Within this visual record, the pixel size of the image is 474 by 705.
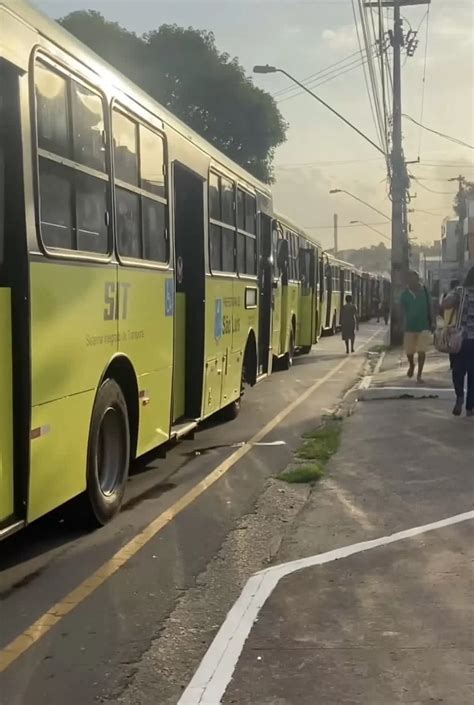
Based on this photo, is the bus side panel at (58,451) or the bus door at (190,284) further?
the bus door at (190,284)

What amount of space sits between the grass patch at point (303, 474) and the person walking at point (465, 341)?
13.1ft

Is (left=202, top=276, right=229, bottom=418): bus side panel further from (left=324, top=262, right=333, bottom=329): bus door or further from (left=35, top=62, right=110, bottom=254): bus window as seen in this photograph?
(left=324, top=262, right=333, bottom=329): bus door

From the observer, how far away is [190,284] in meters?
10.1

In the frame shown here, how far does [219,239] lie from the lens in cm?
1109

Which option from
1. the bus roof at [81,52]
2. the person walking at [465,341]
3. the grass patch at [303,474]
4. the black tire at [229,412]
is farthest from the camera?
the black tire at [229,412]

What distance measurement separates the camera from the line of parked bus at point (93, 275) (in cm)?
545

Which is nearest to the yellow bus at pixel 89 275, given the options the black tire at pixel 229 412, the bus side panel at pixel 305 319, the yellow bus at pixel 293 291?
the black tire at pixel 229 412

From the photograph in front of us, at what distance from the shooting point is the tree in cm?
4775

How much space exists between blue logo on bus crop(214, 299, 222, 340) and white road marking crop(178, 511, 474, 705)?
408 centimetres

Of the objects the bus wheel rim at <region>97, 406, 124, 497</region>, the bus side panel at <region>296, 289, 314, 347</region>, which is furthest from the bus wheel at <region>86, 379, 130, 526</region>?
the bus side panel at <region>296, 289, 314, 347</region>

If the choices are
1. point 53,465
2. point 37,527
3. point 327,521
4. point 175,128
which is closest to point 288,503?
point 327,521

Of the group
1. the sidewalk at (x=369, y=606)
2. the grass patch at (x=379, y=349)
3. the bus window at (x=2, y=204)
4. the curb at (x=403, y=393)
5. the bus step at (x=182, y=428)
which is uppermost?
the bus window at (x=2, y=204)

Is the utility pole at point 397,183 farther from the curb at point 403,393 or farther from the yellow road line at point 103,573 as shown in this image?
the yellow road line at point 103,573

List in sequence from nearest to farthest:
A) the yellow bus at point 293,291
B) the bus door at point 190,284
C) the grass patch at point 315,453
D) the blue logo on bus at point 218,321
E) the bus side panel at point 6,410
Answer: the bus side panel at point 6,410, the grass patch at point 315,453, the bus door at point 190,284, the blue logo on bus at point 218,321, the yellow bus at point 293,291
